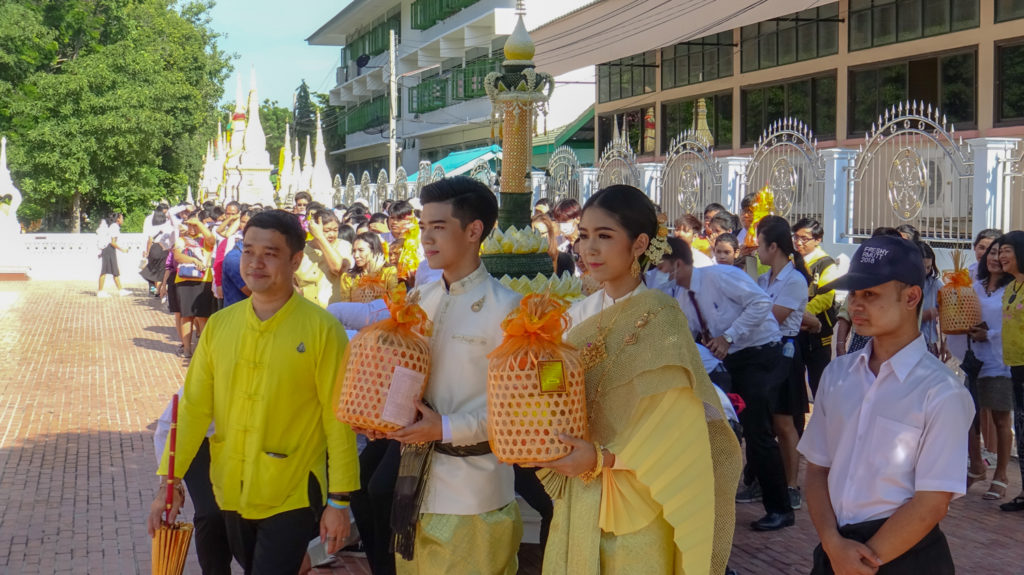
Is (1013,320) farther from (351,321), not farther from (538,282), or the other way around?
(351,321)

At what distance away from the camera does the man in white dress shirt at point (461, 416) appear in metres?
3.72

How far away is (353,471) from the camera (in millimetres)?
3922

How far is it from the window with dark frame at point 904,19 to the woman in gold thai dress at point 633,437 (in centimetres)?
1434

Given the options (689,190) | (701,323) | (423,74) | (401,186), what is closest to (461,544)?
Result: (701,323)

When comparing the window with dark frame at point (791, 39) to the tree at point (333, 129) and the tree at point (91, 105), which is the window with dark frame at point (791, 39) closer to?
the tree at point (91, 105)

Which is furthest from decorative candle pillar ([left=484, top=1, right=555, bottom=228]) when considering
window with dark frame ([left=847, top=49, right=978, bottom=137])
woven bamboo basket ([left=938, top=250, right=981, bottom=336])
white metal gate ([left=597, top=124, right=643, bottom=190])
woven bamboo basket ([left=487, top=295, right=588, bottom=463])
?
window with dark frame ([left=847, top=49, right=978, bottom=137])

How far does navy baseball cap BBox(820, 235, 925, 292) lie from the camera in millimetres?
3207

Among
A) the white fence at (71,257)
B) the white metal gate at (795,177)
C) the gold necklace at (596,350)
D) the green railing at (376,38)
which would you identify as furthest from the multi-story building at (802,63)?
the green railing at (376,38)

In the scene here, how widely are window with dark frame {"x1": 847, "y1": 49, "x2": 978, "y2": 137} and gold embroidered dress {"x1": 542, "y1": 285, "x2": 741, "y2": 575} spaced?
14.2 metres

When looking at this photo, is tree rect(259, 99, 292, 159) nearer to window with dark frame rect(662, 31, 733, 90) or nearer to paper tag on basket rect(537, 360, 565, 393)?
window with dark frame rect(662, 31, 733, 90)

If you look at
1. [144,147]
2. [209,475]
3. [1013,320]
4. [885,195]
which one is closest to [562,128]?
[144,147]

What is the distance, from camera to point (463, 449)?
3730 mm

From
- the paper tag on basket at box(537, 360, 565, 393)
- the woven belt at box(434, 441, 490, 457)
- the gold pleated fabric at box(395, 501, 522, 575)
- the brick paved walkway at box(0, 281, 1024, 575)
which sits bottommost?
the brick paved walkway at box(0, 281, 1024, 575)

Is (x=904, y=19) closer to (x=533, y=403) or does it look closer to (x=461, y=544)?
(x=461, y=544)
